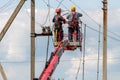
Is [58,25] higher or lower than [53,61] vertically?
higher

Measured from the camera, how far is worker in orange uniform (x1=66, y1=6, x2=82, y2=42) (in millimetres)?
58750

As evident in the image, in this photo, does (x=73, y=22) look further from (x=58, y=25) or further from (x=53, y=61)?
(x=53, y=61)

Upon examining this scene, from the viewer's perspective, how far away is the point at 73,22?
193ft

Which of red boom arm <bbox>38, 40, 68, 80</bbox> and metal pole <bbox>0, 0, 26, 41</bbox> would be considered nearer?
red boom arm <bbox>38, 40, 68, 80</bbox>

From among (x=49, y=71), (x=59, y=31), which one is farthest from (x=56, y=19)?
(x=49, y=71)

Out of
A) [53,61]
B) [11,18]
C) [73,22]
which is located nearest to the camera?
[53,61]

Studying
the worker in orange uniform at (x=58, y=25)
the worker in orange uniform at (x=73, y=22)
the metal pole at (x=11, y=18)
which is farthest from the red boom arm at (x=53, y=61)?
the metal pole at (x=11, y=18)

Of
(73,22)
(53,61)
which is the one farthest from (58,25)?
(53,61)

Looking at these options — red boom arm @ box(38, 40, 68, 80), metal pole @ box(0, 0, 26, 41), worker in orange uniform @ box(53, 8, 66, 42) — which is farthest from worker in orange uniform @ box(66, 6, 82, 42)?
metal pole @ box(0, 0, 26, 41)

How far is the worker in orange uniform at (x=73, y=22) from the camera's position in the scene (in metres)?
58.8

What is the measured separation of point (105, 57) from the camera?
60719 mm

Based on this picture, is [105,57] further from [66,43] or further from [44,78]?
[44,78]

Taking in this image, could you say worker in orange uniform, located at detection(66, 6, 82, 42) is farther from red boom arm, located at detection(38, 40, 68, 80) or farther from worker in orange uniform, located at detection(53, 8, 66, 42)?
red boom arm, located at detection(38, 40, 68, 80)

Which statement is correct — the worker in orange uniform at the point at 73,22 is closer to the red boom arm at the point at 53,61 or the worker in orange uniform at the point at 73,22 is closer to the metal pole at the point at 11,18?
the red boom arm at the point at 53,61
